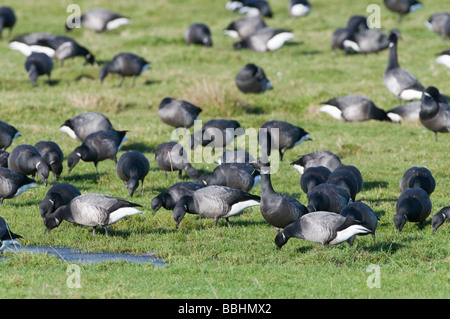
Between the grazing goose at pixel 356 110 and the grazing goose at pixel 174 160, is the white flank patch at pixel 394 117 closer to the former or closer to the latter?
the grazing goose at pixel 356 110

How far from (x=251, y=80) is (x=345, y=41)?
7.20 m

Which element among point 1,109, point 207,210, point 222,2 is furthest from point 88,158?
point 222,2

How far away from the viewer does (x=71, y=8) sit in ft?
124

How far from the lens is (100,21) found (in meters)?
34.7

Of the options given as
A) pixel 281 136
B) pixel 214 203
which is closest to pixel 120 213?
pixel 214 203

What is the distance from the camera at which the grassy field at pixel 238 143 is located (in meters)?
9.35

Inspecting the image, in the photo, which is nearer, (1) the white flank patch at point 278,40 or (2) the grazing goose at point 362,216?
(2) the grazing goose at point 362,216

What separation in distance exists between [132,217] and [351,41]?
18.2 metres

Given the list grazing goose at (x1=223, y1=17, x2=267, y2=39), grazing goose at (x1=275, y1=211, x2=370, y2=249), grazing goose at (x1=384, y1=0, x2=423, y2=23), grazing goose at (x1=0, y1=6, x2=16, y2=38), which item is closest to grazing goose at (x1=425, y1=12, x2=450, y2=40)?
grazing goose at (x1=384, y1=0, x2=423, y2=23)

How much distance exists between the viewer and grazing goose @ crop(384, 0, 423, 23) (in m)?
33.8

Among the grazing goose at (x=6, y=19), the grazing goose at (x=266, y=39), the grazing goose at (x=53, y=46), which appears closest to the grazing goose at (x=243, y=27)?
the grazing goose at (x=266, y=39)

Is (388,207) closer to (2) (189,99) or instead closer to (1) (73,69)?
(2) (189,99)

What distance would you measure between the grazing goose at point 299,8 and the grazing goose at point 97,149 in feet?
67.5

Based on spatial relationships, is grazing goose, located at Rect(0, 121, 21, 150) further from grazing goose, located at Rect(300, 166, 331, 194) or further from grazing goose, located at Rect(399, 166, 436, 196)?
grazing goose, located at Rect(399, 166, 436, 196)
